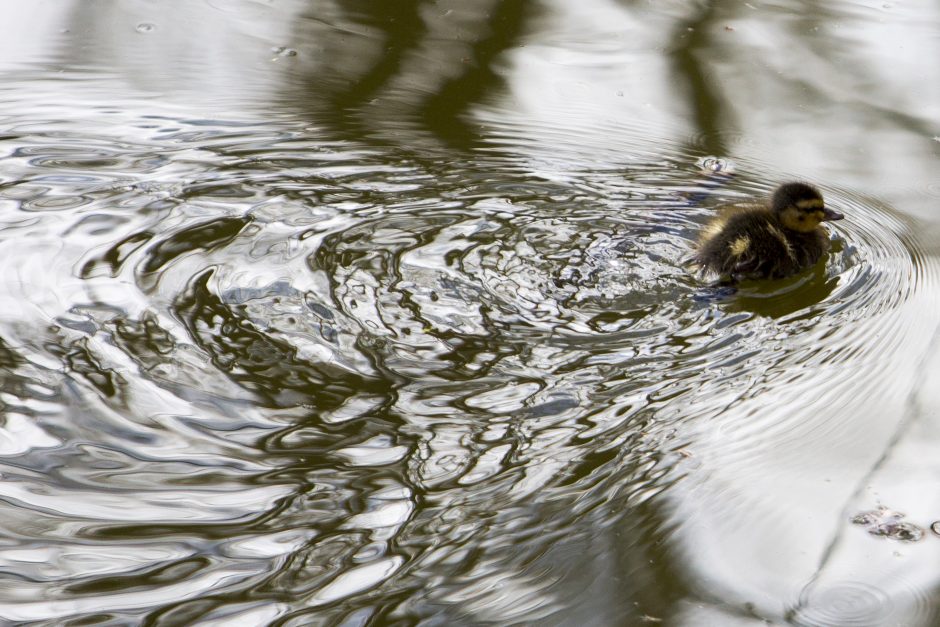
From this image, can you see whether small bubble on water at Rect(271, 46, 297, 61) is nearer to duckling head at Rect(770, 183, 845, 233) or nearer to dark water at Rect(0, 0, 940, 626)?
dark water at Rect(0, 0, 940, 626)

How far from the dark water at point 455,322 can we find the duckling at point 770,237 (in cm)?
5

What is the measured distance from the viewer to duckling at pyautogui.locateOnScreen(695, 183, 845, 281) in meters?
2.63

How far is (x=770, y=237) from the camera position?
265cm

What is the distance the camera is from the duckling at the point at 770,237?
8.63ft

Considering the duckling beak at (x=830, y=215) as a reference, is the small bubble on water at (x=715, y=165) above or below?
above

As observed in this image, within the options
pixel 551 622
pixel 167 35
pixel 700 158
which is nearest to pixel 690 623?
pixel 551 622

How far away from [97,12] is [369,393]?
238 centimetres

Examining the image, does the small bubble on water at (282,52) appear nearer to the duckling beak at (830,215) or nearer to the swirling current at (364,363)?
the swirling current at (364,363)

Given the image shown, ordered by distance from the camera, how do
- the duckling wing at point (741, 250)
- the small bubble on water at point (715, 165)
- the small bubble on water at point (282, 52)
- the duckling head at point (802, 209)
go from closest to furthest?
1. the duckling wing at point (741, 250)
2. the duckling head at point (802, 209)
3. the small bubble on water at point (715, 165)
4. the small bubble on water at point (282, 52)

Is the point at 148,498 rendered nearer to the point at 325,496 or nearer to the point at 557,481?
the point at 325,496

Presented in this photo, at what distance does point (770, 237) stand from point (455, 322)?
0.85 meters

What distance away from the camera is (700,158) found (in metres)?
3.16

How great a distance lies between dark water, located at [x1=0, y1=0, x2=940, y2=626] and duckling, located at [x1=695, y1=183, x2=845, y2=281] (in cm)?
5

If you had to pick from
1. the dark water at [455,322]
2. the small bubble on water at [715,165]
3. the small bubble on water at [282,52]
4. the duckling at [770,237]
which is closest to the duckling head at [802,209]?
the duckling at [770,237]
